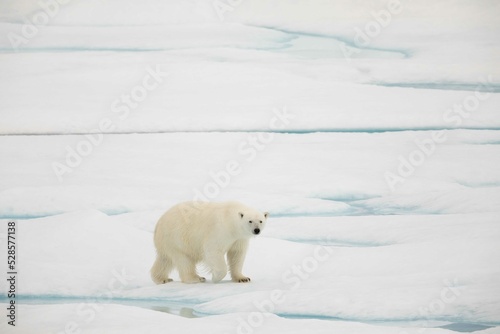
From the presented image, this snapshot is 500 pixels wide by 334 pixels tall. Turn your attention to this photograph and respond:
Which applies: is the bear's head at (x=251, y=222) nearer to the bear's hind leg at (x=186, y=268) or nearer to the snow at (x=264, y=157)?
the snow at (x=264, y=157)

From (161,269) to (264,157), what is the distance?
9.07 ft

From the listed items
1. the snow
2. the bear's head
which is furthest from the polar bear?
the snow

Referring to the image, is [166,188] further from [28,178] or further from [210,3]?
[210,3]

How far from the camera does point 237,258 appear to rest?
5.76 m

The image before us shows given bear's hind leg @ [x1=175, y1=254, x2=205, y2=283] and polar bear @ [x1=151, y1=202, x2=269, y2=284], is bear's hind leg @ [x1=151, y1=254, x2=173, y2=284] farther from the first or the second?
bear's hind leg @ [x1=175, y1=254, x2=205, y2=283]

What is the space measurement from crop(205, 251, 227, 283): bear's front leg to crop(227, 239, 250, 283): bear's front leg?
0.36 feet

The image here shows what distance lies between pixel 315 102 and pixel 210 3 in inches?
60.3

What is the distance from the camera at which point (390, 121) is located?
903 centimetres

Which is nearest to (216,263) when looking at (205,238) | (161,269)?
(205,238)

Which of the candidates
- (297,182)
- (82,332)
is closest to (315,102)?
(297,182)

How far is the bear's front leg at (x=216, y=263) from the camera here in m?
5.62

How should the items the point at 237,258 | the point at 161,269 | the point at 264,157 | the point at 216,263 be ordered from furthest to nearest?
1. the point at 264,157
2. the point at 161,269
3. the point at 237,258
4. the point at 216,263

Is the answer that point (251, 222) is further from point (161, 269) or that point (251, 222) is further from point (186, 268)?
point (161, 269)

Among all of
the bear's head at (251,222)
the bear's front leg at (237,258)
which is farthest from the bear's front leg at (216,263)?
the bear's head at (251,222)
